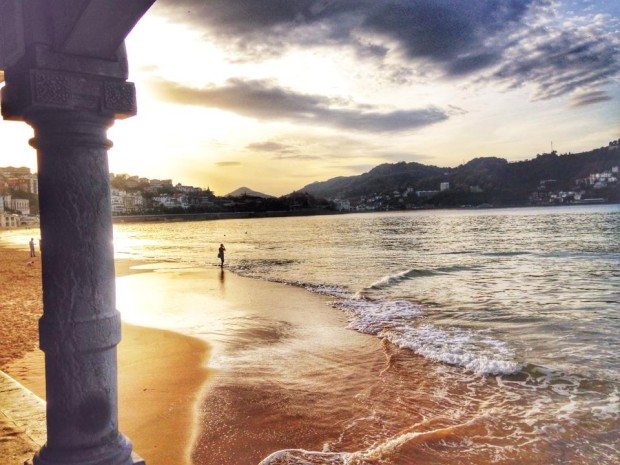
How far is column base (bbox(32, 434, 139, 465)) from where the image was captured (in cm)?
257

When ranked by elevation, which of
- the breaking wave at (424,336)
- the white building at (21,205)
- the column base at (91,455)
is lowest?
the breaking wave at (424,336)

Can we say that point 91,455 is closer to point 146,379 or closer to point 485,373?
point 146,379

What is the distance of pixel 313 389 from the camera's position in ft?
24.8

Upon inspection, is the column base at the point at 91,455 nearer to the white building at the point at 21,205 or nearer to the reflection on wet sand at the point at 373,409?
the reflection on wet sand at the point at 373,409

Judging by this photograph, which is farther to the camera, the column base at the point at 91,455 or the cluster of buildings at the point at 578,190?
the cluster of buildings at the point at 578,190

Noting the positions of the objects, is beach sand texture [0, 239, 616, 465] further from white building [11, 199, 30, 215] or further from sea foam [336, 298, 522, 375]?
white building [11, 199, 30, 215]

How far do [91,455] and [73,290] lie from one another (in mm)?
944

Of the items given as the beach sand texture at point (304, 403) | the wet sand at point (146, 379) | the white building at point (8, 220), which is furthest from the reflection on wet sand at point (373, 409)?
the white building at point (8, 220)

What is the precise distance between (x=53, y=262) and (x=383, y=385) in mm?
6403

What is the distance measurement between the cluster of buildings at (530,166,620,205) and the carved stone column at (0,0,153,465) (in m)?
195

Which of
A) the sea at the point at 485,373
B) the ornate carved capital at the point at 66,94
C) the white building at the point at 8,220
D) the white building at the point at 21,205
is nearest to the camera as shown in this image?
the ornate carved capital at the point at 66,94

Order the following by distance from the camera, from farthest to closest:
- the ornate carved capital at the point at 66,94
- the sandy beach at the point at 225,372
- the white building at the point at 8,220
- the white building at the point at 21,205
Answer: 1. the white building at the point at 21,205
2. the white building at the point at 8,220
3. the sandy beach at the point at 225,372
4. the ornate carved capital at the point at 66,94

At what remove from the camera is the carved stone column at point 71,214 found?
99.4 inches

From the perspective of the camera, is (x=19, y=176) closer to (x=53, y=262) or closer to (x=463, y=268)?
(x=463, y=268)
